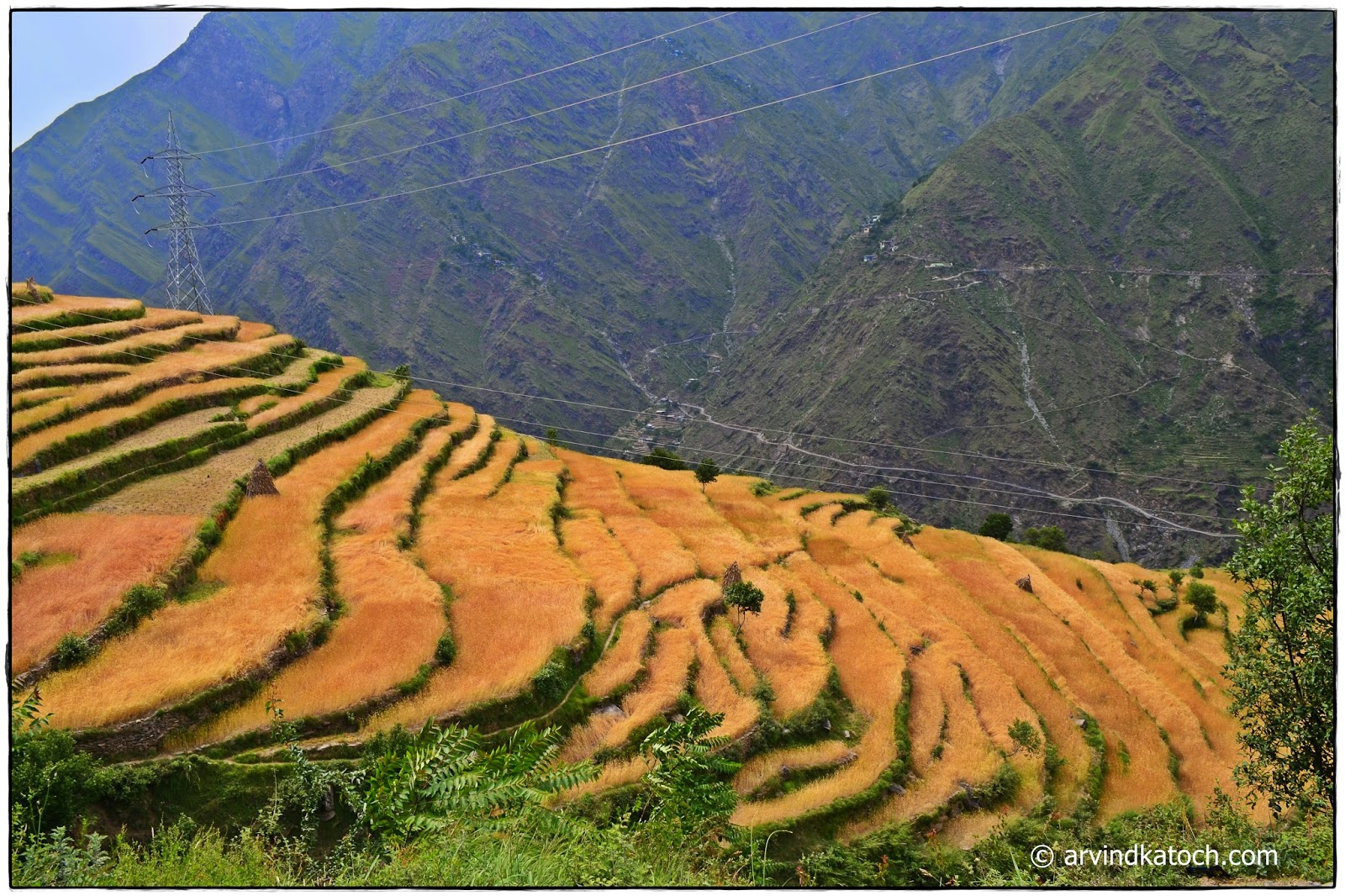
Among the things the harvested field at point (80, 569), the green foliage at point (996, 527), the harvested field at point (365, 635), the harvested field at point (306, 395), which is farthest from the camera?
the green foliage at point (996, 527)

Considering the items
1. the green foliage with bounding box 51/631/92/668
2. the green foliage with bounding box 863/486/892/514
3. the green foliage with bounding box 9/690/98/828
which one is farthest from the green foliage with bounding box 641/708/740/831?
the green foliage with bounding box 863/486/892/514

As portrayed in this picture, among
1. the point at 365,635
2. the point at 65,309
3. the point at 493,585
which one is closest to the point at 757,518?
the point at 493,585

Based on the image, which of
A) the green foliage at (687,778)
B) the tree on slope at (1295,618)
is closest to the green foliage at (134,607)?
the green foliage at (687,778)

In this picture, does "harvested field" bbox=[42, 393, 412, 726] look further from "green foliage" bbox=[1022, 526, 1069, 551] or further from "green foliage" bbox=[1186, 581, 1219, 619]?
"green foliage" bbox=[1022, 526, 1069, 551]

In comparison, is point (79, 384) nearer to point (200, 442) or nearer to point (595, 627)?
point (200, 442)

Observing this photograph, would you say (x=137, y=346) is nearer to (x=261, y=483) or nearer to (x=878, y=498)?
(x=261, y=483)

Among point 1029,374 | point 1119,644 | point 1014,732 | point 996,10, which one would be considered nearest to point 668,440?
point 1029,374

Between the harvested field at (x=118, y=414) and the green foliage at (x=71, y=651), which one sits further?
the harvested field at (x=118, y=414)

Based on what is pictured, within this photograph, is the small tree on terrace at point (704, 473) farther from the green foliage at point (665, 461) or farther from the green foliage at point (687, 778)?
the green foliage at point (687, 778)
